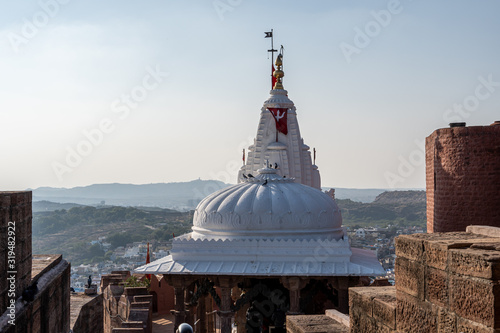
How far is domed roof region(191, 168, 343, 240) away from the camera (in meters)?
11.4

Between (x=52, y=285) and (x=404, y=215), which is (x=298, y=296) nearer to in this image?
(x=52, y=285)

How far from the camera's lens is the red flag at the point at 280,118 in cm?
1892

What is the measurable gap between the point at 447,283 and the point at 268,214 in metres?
8.48

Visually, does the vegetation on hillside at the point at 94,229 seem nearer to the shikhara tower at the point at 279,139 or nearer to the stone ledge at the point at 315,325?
the shikhara tower at the point at 279,139

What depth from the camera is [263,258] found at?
10.8 meters

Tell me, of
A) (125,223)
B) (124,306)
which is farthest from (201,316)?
(125,223)

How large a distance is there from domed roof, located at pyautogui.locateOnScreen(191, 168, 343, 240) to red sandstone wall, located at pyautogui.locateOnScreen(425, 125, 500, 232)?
236 cm

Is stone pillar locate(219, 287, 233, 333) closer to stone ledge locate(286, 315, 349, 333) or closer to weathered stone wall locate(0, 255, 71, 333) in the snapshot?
weathered stone wall locate(0, 255, 71, 333)

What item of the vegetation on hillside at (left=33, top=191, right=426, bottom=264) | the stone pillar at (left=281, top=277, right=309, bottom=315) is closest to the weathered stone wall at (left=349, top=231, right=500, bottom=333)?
the stone pillar at (left=281, top=277, right=309, bottom=315)

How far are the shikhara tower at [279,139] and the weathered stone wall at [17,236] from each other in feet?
43.3

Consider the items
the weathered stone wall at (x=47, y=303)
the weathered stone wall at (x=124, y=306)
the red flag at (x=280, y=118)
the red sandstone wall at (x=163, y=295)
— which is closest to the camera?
the weathered stone wall at (x=47, y=303)

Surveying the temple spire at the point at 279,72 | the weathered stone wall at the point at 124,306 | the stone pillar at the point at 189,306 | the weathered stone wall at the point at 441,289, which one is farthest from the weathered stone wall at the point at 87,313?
the temple spire at the point at 279,72

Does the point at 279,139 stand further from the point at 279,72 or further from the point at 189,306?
the point at 189,306

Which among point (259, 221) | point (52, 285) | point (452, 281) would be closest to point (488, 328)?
point (452, 281)
